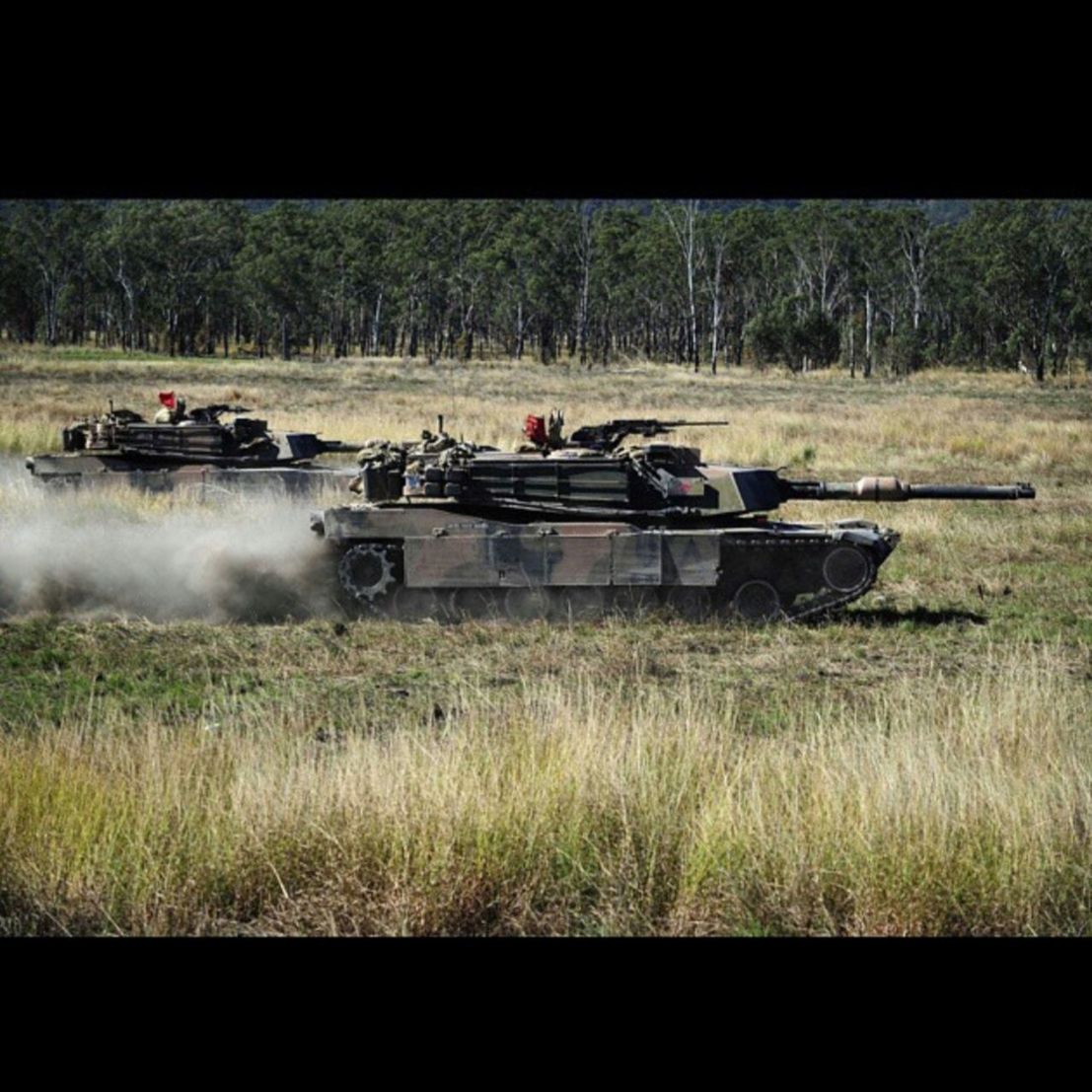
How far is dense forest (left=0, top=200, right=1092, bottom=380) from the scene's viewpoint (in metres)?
67.2

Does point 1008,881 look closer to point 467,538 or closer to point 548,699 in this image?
point 548,699

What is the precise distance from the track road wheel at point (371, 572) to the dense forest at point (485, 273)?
168 feet

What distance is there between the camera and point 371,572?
13.6 metres

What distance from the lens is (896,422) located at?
32.8 m

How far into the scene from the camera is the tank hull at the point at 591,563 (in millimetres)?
12977

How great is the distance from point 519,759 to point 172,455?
46.9 feet

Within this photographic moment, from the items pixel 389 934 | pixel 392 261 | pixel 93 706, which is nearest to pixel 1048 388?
pixel 392 261

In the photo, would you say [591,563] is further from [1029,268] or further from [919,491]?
[1029,268]

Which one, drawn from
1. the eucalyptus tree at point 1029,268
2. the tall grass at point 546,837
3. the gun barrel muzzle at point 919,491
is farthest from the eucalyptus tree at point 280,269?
the tall grass at point 546,837

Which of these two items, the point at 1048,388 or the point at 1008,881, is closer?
the point at 1008,881

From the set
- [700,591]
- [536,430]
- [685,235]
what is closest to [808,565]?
[700,591]

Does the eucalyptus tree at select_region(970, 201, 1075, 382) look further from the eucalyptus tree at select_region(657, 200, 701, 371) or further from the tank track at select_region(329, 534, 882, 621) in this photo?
the tank track at select_region(329, 534, 882, 621)

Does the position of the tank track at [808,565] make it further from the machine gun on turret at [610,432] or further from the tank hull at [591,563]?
the machine gun on turret at [610,432]
